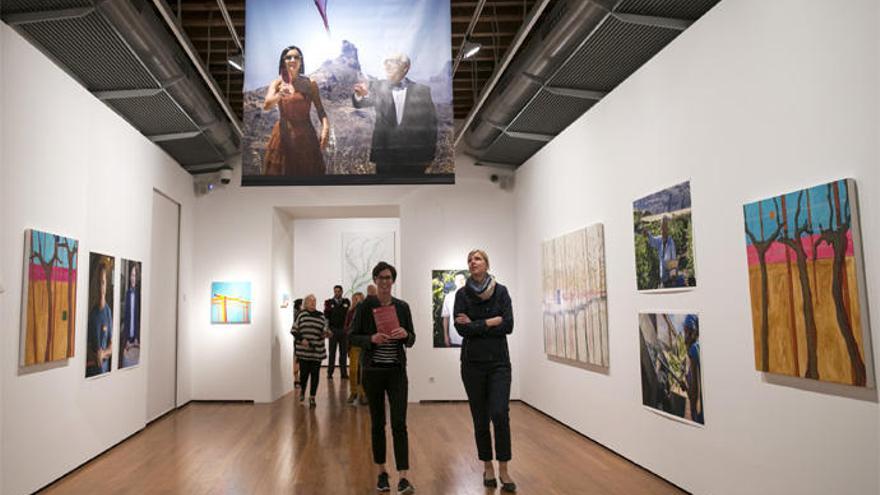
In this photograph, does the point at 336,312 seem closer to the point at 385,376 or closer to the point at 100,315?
the point at 100,315

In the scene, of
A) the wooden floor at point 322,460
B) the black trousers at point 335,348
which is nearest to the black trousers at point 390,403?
the wooden floor at point 322,460

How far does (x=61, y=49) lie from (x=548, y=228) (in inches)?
241

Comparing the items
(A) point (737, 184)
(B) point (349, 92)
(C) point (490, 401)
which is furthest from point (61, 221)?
(A) point (737, 184)

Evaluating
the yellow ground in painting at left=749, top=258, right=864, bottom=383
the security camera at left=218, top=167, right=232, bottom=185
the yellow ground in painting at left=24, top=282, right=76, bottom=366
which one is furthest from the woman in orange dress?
the security camera at left=218, top=167, right=232, bottom=185

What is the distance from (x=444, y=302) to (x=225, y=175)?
4.46 m

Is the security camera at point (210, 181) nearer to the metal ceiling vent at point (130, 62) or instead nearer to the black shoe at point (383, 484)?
the metal ceiling vent at point (130, 62)

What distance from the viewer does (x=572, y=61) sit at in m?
6.62

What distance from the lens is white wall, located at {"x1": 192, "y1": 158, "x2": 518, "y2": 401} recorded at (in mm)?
10914

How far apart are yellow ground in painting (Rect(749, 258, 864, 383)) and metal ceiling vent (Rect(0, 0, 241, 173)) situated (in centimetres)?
561

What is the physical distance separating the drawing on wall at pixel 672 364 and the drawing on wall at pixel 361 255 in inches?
443

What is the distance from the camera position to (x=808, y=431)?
12.2 feet

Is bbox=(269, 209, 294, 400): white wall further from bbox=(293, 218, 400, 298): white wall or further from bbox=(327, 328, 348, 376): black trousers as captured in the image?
bbox=(293, 218, 400, 298): white wall

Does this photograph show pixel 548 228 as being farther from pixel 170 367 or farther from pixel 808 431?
pixel 170 367

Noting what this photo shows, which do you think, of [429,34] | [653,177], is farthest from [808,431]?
[429,34]
